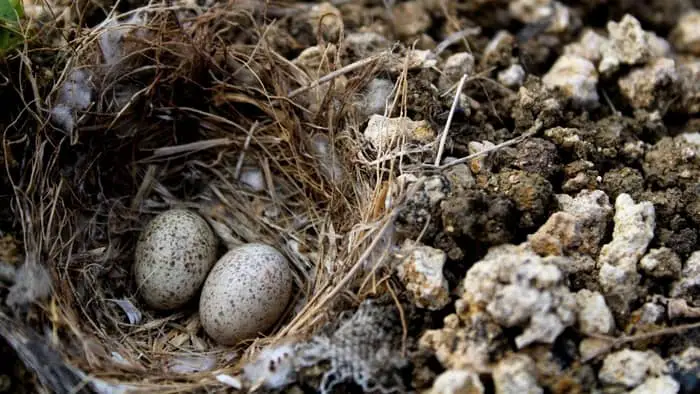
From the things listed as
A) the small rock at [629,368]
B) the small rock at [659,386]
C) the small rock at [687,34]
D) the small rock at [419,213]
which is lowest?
the small rock at [659,386]

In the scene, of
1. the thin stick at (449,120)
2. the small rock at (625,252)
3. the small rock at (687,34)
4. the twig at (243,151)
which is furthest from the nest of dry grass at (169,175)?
the small rock at (687,34)

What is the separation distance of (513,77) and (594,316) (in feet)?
2.70

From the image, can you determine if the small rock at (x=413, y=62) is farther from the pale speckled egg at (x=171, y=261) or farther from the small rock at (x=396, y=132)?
the pale speckled egg at (x=171, y=261)

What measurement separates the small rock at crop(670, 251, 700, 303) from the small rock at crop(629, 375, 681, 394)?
225 millimetres

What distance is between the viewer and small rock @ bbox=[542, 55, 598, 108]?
210cm

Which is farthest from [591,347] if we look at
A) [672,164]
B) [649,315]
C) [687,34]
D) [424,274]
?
[687,34]

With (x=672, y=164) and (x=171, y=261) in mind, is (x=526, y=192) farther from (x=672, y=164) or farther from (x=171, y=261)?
(x=171, y=261)

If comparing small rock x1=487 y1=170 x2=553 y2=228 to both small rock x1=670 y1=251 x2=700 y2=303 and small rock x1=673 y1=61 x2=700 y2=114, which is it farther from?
small rock x1=673 y1=61 x2=700 y2=114

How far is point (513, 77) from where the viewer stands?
84.5 inches

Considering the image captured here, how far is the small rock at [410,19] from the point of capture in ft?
7.50

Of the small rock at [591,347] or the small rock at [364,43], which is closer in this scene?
the small rock at [591,347]

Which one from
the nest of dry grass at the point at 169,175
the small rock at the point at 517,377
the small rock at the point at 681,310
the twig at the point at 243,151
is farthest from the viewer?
the twig at the point at 243,151

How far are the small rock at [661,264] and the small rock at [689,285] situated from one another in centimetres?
2

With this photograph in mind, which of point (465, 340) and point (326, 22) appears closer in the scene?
point (465, 340)
